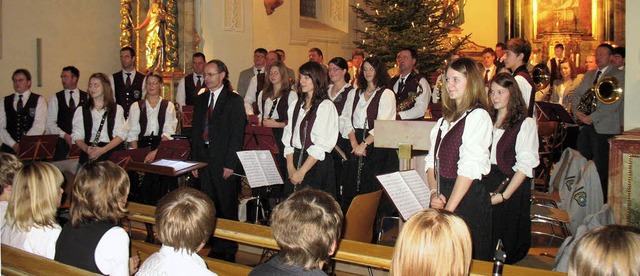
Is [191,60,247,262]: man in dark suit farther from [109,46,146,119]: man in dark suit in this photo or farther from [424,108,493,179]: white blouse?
[109,46,146,119]: man in dark suit

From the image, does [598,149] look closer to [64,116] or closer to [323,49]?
[64,116]

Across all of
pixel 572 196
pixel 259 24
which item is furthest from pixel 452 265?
pixel 259 24

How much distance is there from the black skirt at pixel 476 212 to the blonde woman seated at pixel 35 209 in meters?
1.96

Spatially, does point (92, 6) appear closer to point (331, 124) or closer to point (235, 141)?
point (235, 141)

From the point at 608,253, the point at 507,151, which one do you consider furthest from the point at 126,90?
the point at 608,253

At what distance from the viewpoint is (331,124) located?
5.49 metres

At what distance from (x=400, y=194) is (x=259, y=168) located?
171cm

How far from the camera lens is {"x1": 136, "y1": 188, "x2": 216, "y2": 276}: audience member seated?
2.94 meters

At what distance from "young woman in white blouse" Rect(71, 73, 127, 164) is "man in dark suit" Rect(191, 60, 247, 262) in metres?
1.39

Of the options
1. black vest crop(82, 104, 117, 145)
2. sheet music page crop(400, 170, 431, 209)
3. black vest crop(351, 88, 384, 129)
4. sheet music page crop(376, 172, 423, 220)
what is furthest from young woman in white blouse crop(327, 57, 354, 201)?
sheet music page crop(376, 172, 423, 220)

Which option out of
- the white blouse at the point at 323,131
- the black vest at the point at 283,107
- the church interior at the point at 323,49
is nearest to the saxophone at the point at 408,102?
the church interior at the point at 323,49

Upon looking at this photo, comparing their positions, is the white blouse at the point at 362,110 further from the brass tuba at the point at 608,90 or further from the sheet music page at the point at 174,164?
the brass tuba at the point at 608,90

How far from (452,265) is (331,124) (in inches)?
131

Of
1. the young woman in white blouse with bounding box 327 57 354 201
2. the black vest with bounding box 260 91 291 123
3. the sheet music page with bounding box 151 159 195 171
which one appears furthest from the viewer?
the black vest with bounding box 260 91 291 123
